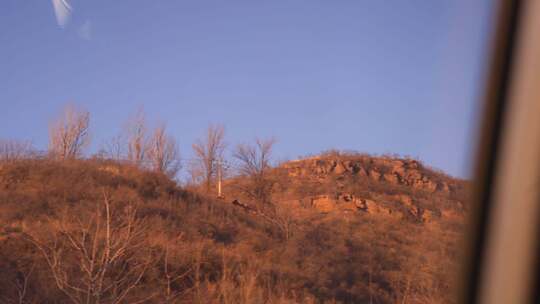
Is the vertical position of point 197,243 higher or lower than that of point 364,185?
lower

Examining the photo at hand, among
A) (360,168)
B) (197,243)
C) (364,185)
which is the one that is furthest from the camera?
(360,168)

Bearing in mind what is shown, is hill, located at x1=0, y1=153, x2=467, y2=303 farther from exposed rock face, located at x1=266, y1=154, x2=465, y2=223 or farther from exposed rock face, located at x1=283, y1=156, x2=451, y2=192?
exposed rock face, located at x1=283, y1=156, x2=451, y2=192

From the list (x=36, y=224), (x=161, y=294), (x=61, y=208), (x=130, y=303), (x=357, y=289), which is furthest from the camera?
(x=61, y=208)

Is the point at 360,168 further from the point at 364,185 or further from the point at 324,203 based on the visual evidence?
the point at 324,203

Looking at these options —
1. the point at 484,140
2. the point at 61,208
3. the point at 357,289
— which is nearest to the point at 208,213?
the point at 61,208

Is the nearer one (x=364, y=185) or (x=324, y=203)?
(x=324, y=203)

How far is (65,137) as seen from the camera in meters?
39.1

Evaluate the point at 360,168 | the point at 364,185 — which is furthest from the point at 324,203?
the point at 360,168

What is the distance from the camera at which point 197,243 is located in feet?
63.1

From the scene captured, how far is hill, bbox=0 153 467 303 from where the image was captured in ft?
40.5

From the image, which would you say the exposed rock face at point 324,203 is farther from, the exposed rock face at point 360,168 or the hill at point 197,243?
the exposed rock face at point 360,168

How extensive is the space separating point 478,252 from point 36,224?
18.1 meters

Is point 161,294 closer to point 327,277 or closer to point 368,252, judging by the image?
point 327,277

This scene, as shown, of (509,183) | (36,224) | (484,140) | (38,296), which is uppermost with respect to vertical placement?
(484,140)
